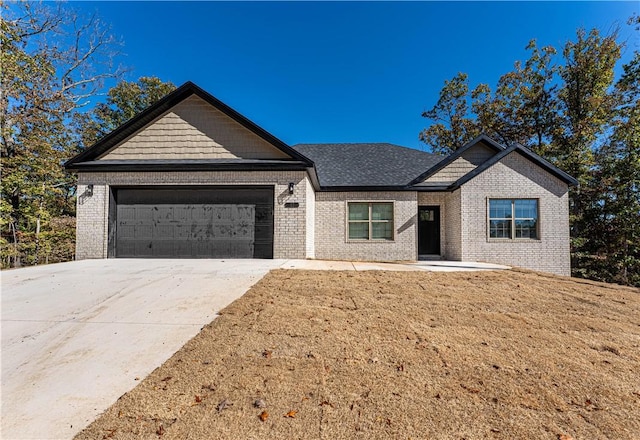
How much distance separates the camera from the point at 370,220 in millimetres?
11883

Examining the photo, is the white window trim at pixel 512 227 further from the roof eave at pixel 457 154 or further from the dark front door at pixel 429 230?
the roof eave at pixel 457 154

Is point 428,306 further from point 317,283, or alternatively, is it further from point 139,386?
point 139,386

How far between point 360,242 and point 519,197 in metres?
6.22

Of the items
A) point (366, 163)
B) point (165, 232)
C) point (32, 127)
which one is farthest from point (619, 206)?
point (32, 127)

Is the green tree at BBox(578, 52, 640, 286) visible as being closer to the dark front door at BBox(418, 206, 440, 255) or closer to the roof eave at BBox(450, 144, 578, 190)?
the roof eave at BBox(450, 144, 578, 190)

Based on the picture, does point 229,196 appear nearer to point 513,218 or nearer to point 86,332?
point 86,332

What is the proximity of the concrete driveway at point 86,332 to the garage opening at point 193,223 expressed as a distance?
267 cm

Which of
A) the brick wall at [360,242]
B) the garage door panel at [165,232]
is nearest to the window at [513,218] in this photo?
the brick wall at [360,242]

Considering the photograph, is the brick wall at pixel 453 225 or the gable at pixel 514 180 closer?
the gable at pixel 514 180

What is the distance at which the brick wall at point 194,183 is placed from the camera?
31.8ft

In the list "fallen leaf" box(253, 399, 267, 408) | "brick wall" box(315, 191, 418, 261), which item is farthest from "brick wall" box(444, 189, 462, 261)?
"fallen leaf" box(253, 399, 267, 408)

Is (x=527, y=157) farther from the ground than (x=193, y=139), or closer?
closer

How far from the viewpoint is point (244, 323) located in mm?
3850

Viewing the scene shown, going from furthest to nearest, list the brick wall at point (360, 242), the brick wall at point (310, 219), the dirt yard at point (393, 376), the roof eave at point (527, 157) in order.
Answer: the brick wall at point (360, 242) < the roof eave at point (527, 157) < the brick wall at point (310, 219) < the dirt yard at point (393, 376)
